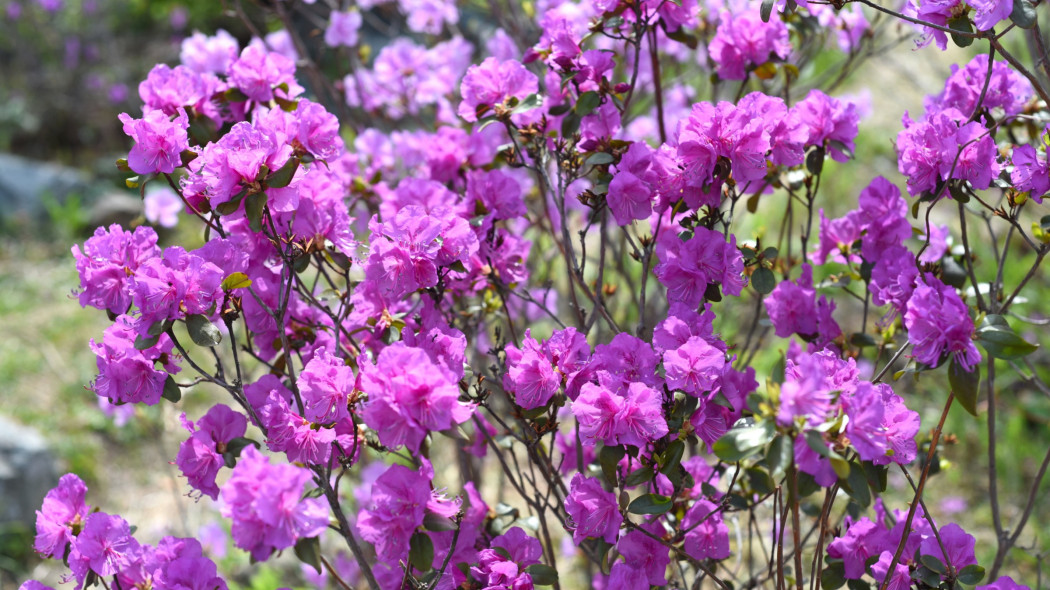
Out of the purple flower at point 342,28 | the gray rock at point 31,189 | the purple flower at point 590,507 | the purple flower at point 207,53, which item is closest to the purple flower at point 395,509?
the purple flower at point 590,507

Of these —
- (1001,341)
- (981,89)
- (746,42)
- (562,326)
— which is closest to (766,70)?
(746,42)

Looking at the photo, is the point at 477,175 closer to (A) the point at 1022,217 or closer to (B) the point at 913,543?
(B) the point at 913,543

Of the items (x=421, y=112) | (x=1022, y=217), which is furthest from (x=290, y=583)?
(x=1022, y=217)

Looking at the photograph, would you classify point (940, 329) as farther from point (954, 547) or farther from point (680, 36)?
point (680, 36)

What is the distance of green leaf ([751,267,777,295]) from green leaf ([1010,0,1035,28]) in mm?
491

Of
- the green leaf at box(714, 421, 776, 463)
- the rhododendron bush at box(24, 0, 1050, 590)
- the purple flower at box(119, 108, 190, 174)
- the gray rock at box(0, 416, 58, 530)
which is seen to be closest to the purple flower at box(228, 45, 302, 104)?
the rhododendron bush at box(24, 0, 1050, 590)

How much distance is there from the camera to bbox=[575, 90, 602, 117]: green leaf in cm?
145

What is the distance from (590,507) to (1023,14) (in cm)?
92

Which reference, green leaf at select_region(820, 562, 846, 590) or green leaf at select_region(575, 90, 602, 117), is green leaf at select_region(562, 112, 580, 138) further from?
green leaf at select_region(820, 562, 846, 590)

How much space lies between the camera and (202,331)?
121 cm

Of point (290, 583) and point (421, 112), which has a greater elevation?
point (421, 112)

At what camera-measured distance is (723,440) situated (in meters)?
1.02

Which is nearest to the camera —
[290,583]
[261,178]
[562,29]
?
[261,178]

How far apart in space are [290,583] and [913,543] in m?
2.24
